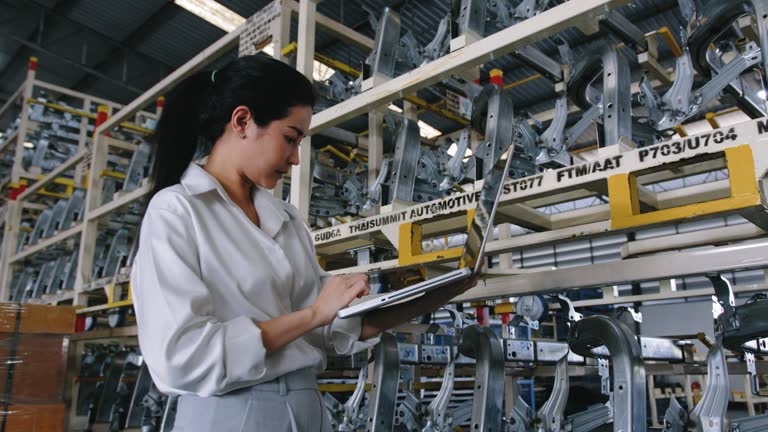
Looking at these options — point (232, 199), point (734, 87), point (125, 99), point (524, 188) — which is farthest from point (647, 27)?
point (125, 99)

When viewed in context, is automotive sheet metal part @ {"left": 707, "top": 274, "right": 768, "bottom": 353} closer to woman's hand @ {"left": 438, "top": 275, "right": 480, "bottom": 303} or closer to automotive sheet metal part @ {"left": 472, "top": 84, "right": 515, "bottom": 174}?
woman's hand @ {"left": 438, "top": 275, "right": 480, "bottom": 303}

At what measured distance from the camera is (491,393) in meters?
2.35

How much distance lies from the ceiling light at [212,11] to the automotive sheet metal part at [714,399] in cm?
905

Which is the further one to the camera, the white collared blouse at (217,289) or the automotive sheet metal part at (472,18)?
the automotive sheet metal part at (472,18)

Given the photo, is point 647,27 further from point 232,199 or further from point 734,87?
Answer: point 232,199

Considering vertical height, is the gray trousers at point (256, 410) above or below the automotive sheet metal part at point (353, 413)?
above

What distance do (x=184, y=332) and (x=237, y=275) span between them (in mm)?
197

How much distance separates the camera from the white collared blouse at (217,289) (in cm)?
106

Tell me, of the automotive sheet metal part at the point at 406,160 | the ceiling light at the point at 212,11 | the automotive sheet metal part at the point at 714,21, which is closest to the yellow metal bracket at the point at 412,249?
the automotive sheet metal part at the point at 406,160

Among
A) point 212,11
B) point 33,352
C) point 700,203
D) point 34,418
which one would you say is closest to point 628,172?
point 700,203

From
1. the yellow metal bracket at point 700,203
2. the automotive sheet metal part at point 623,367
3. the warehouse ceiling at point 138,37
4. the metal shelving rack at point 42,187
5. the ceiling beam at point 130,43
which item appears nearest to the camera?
the yellow metal bracket at point 700,203

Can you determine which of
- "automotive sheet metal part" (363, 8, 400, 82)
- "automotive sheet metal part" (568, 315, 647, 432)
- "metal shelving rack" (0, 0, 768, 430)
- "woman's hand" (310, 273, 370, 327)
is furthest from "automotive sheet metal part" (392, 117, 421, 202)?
"woman's hand" (310, 273, 370, 327)

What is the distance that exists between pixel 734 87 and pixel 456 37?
119cm

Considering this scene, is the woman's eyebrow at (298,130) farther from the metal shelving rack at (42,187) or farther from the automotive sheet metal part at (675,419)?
the metal shelving rack at (42,187)
